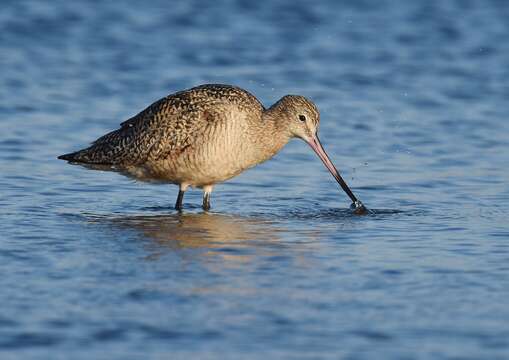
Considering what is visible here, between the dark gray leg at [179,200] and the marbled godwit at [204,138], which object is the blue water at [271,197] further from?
the marbled godwit at [204,138]

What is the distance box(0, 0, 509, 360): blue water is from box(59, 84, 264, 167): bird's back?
0.35m

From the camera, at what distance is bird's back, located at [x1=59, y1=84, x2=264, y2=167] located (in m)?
8.25

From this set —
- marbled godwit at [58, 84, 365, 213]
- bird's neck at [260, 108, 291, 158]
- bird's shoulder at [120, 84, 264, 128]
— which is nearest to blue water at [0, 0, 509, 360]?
marbled godwit at [58, 84, 365, 213]

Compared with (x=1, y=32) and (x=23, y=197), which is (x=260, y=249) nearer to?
(x=23, y=197)

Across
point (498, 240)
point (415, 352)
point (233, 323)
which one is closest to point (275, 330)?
point (233, 323)

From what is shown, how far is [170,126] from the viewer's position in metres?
8.40

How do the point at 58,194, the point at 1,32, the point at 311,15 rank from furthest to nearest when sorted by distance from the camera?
the point at 311,15
the point at 1,32
the point at 58,194

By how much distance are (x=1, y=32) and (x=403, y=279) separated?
31.2ft

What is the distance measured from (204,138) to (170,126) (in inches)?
12.5

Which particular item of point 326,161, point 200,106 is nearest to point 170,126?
point 200,106

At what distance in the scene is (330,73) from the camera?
13648 millimetres

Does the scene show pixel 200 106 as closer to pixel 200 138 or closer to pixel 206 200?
pixel 200 138

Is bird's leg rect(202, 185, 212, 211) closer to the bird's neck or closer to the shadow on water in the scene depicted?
the shadow on water

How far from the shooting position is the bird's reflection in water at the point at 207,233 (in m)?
7.16
